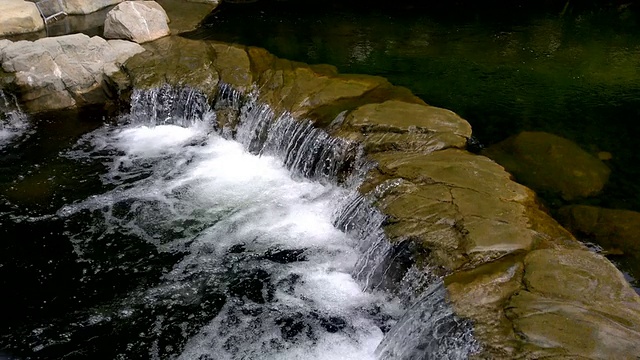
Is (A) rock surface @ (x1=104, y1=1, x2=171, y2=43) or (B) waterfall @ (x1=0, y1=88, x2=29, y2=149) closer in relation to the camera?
(B) waterfall @ (x1=0, y1=88, x2=29, y2=149)

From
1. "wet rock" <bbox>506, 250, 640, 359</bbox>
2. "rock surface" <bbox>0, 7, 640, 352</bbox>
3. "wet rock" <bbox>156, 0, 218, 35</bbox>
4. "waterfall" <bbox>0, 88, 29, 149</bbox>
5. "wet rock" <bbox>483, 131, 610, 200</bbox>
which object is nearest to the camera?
"wet rock" <bbox>506, 250, 640, 359</bbox>

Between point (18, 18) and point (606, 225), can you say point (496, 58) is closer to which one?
point (606, 225)

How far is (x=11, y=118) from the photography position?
8758 mm

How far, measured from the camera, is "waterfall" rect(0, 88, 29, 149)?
8.53 meters

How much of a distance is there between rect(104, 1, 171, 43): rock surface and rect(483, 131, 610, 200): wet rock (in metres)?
7.53

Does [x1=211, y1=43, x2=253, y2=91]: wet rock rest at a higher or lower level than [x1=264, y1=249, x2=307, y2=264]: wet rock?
higher

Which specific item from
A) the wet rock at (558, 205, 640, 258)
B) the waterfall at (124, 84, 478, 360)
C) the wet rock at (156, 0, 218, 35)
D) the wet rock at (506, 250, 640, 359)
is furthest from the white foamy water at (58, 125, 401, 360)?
the wet rock at (156, 0, 218, 35)

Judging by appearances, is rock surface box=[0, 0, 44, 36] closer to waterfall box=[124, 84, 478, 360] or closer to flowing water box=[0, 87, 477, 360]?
flowing water box=[0, 87, 477, 360]

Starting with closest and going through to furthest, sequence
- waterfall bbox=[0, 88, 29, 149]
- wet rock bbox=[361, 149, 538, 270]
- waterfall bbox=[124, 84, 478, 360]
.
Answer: waterfall bbox=[124, 84, 478, 360] → wet rock bbox=[361, 149, 538, 270] → waterfall bbox=[0, 88, 29, 149]

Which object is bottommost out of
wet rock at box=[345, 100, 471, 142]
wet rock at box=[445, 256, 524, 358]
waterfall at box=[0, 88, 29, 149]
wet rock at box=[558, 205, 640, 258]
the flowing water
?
the flowing water

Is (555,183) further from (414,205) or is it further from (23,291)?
(23,291)

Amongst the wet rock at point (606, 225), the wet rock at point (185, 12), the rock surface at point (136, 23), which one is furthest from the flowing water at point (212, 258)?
the wet rock at point (185, 12)

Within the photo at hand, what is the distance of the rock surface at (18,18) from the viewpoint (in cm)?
1164

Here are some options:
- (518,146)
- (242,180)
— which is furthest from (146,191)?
(518,146)
